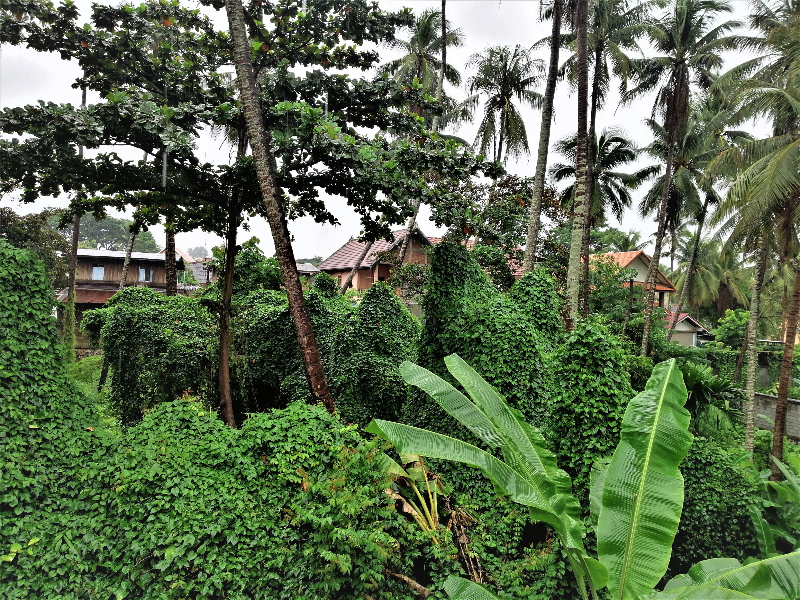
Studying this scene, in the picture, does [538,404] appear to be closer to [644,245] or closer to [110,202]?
[110,202]

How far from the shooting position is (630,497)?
3871 mm

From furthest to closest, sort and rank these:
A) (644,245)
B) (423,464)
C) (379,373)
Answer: (644,245) → (379,373) → (423,464)

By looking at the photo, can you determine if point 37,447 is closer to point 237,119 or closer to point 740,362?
point 237,119

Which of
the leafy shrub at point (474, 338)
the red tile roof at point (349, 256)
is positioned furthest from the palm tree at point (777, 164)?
the red tile roof at point (349, 256)

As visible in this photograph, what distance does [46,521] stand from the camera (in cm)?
465

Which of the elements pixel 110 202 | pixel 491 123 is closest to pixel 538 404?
pixel 110 202

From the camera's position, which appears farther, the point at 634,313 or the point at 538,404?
the point at 634,313

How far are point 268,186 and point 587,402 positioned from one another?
17.3ft

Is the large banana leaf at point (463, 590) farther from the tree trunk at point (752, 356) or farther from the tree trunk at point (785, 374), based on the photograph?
the tree trunk at point (752, 356)

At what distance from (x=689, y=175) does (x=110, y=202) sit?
22.5 metres

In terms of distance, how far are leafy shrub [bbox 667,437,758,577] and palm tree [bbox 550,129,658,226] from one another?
15602 mm

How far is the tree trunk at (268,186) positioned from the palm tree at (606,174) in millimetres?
16266

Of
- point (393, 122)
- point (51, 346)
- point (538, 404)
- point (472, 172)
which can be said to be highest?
point (393, 122)

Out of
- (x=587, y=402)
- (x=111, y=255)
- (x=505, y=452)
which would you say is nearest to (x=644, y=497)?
(x=505, y=452)
